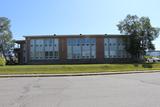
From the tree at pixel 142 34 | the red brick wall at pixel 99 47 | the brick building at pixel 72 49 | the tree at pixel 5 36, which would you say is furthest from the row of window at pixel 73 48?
the tree at pixel 5 36

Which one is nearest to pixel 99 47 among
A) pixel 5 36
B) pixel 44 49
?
pixel 44 49

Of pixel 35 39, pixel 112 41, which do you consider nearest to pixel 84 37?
pixel 112 41

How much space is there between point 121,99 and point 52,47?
7236cm

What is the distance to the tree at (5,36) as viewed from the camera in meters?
98.1

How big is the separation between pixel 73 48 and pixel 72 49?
1.16 ft

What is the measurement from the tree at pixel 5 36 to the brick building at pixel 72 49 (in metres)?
14.7

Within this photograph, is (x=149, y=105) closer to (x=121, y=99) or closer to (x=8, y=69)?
(x=121, y=99)

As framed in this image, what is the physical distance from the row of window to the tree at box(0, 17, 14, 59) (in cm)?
1543

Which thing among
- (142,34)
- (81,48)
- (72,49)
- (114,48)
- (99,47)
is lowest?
(72,49)

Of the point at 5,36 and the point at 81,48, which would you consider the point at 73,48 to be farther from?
the point at 5,36

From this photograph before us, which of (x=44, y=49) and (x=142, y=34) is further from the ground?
(x=142, y=34)

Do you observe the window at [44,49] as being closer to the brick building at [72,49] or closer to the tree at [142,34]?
the brick building at [72,49]

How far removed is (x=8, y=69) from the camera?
46000 mm

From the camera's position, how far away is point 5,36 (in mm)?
97875
